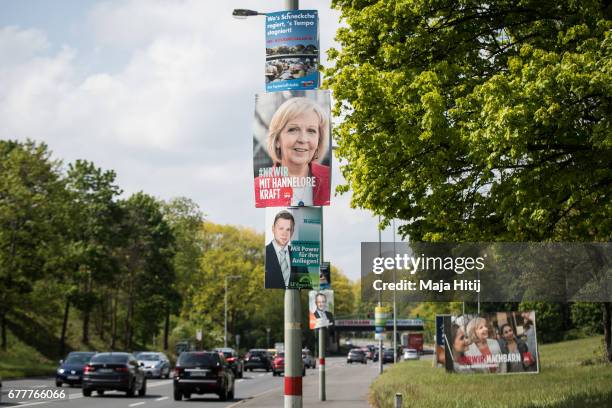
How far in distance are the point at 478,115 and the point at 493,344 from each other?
67.4ft

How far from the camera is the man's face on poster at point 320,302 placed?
94.2 feet

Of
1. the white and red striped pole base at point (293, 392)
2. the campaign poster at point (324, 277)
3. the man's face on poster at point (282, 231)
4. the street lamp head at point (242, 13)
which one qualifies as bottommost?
the white and red striped pole base at point (293, 392)

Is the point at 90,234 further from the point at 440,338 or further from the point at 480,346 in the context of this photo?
the point at 480,346

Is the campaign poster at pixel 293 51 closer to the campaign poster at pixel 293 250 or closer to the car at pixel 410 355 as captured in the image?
the campaign poster at pixel 293 250

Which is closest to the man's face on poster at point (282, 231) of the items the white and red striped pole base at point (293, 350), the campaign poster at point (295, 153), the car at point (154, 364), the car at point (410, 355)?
the campaign poster at point (295, 153)

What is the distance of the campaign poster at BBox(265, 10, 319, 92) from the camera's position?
1096 cm

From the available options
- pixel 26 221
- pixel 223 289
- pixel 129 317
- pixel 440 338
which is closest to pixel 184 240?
pixel 223 289

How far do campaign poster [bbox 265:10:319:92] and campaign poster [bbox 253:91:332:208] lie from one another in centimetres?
30

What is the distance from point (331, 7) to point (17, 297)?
1407 inches

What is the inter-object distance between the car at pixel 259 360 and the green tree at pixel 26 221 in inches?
707

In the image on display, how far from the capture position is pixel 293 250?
10.5 metres

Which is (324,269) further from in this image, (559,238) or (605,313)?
(605,313)

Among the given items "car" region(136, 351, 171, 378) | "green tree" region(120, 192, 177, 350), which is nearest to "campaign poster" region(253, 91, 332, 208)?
"car" region(136, 351, 171, 378)

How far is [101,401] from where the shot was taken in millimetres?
28266
